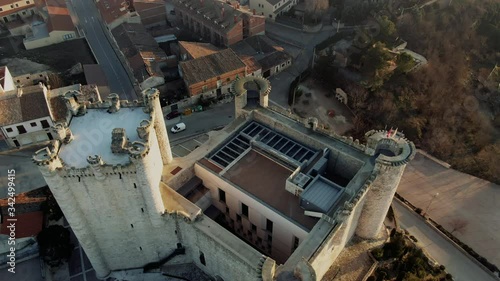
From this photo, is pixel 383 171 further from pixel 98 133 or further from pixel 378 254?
pixel 98 133

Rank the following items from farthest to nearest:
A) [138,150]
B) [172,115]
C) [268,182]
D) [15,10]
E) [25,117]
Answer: [15,10], [172,115], [25,117], [268,182], [138,150]

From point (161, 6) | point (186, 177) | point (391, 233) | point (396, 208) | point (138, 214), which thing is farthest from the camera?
point (161, 6)

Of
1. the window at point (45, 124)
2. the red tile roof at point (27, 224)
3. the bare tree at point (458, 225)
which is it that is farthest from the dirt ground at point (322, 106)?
the red tile roof at point (27, 224)

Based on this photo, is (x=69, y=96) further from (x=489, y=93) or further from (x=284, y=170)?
(x=489, y=93)

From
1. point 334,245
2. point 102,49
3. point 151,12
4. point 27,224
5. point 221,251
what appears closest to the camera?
point 221,251

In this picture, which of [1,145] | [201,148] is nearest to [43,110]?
[1,145]

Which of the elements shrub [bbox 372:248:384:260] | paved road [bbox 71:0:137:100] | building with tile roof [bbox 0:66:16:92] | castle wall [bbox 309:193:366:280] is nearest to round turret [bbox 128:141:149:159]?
castle wall [bbox 309:193:366:280]

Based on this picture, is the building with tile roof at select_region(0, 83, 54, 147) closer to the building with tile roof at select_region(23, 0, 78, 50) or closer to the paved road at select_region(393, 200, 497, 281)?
the building with tile roof at select_region(23, 0, 78, 50)

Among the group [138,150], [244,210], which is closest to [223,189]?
[244,210]
